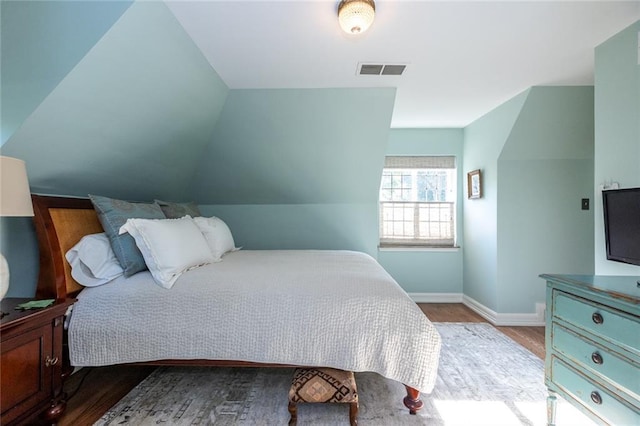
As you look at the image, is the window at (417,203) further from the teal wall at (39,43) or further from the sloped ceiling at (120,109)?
the teal wall at (39,43)

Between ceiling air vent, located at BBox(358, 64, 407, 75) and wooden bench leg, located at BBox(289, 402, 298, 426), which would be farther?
ceiling air vent, located at BBox(358, 64, 407, 75)

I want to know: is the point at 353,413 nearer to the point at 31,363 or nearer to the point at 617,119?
the point at 31,363

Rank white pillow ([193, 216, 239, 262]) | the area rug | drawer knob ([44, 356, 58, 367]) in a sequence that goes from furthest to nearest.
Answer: white pillow ([193, 216, 239, 262]), the area rug, drawer knob ([44, 356, 58, 367])

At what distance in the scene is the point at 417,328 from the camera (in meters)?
1.53

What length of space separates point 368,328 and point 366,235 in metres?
2.13

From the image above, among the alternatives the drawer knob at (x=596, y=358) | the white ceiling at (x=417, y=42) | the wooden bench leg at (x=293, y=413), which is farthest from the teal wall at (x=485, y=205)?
the wooden bench leg at (x=293, y=413)

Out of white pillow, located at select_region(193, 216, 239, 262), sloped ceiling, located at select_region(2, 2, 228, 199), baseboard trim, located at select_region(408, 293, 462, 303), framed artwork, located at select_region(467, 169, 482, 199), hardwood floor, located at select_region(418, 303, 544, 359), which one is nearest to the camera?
sloped ceiling, located at select_region(2, 2, 228, 199)

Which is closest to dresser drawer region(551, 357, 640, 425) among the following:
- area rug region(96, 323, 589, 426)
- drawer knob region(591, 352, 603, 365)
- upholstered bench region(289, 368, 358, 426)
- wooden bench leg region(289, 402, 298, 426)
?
drawer knob region(591, 352, 603, 365)

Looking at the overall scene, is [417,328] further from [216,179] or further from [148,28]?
[216,179]

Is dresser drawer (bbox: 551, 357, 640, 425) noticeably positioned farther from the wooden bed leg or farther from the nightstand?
the nightstand

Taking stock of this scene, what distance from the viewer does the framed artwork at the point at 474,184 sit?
137 inches

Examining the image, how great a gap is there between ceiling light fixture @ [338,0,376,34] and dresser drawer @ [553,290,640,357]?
1680mm

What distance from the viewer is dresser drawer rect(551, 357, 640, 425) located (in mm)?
1171

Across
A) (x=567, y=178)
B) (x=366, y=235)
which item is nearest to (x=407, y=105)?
(x=366, y=235)
